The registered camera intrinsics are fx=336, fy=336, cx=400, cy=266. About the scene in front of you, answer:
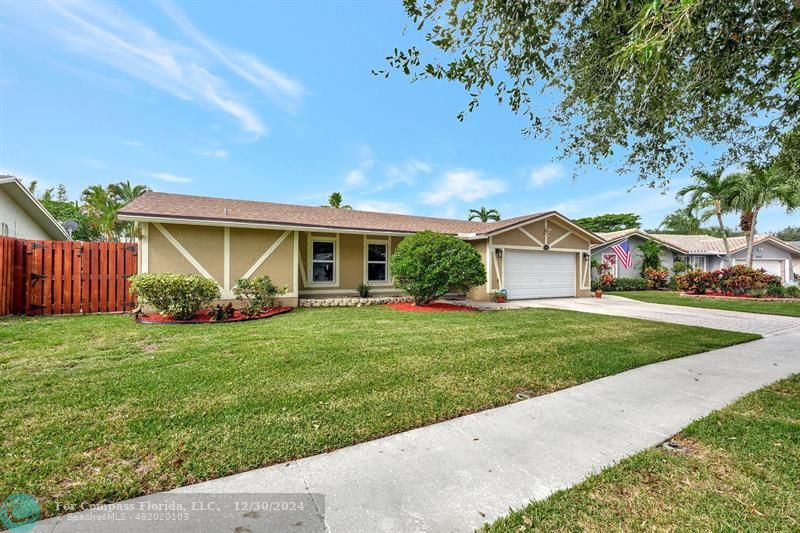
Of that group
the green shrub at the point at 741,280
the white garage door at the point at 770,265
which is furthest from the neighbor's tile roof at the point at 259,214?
the white garage door at the point at 770,265

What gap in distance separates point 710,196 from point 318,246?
898 inches

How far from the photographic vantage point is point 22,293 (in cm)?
864

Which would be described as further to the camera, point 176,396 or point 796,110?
point 796,110

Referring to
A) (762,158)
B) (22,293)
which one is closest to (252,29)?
(22,293)

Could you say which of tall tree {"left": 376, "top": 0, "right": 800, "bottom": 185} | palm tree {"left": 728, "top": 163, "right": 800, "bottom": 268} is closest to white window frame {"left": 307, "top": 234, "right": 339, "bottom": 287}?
tall tree {"left": 376, "top": 0, "right": 800, "bottom": 185}

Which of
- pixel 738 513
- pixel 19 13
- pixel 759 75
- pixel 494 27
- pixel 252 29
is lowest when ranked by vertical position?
pixel 738 513

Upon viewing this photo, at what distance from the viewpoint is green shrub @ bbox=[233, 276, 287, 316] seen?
927 cm

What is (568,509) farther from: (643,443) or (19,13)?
(19,13)

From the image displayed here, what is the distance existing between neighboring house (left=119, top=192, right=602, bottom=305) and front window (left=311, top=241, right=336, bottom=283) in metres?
0.04

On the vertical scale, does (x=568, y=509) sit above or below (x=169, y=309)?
below

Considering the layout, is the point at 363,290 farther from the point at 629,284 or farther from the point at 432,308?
the point at 629,284

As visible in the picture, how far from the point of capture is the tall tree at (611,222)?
4022 cm

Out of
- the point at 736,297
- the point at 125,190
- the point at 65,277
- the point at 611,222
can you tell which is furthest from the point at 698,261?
the point at 125,190

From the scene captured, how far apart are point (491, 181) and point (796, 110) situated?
16.3 m
